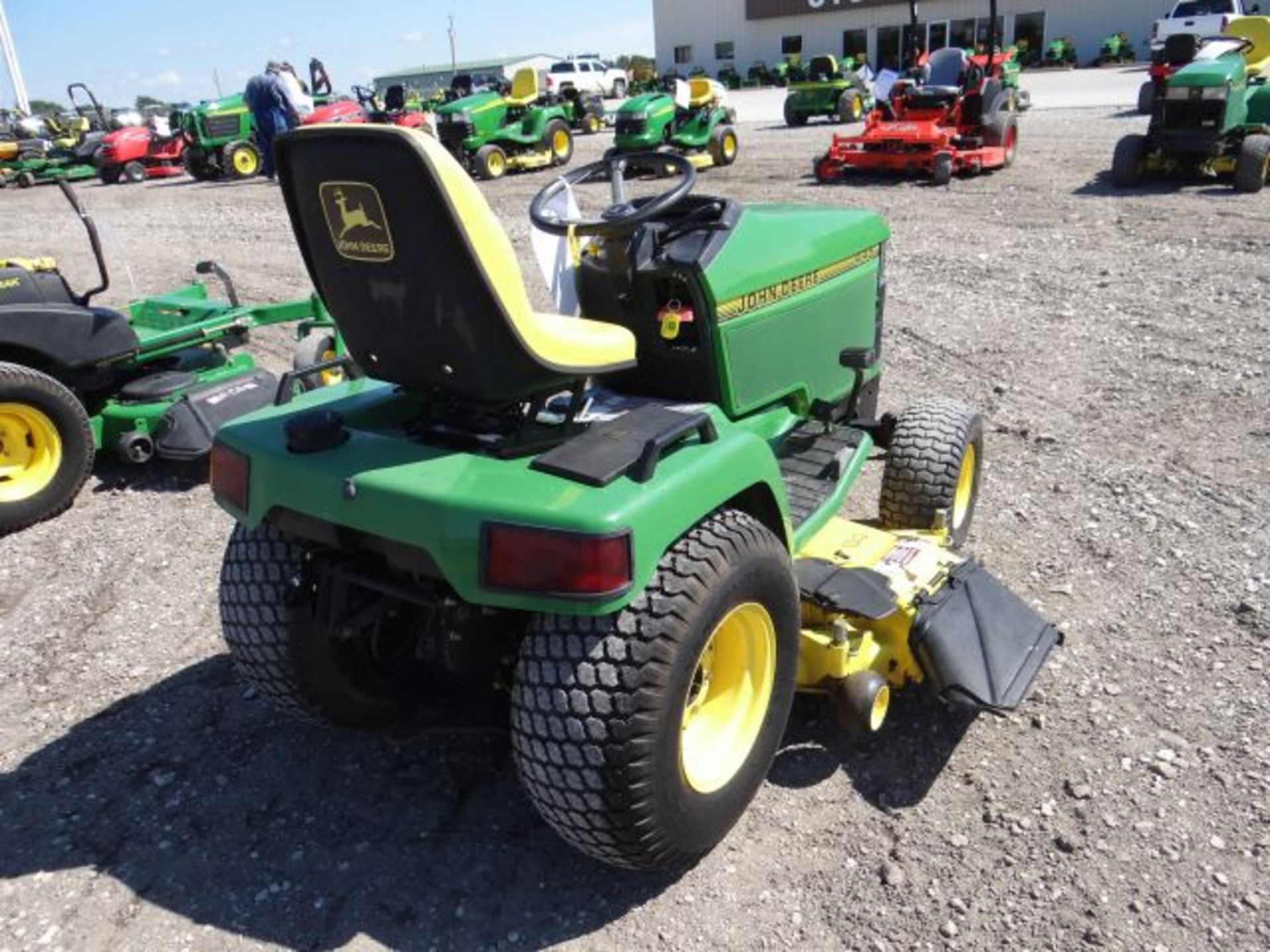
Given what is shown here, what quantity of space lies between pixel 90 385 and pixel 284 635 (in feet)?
9.45

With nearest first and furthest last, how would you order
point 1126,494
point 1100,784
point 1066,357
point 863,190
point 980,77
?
point 1100,784 < point 1126,494 < point 1066,357 < point 863,190 < point 980,77

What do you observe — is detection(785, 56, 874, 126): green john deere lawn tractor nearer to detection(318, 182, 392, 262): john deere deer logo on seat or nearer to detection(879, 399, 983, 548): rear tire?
detection(879, 399, 983, 548): rear tire

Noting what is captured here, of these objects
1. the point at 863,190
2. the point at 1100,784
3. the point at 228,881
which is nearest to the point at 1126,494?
the point at 1100,784

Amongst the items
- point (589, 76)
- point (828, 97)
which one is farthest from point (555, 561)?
point (589, 76)

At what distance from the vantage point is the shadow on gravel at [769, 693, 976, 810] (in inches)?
103

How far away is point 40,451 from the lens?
4.42 meters

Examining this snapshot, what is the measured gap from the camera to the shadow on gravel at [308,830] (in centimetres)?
229

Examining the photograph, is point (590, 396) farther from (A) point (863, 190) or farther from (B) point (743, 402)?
(A) point (863, 190)

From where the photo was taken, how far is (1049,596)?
3432 mm

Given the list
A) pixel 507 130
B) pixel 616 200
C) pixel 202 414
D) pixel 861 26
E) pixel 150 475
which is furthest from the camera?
pixel 861 26

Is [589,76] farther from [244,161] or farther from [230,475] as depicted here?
[230,475]

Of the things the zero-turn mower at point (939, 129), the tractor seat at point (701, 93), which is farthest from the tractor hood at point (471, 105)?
the zero-turn mower at point (939, 129)

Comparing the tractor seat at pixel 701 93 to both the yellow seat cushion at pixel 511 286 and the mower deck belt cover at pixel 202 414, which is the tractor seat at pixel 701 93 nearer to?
the mower deck belt cover at pixel 202 414

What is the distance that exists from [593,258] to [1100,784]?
6.47ft
